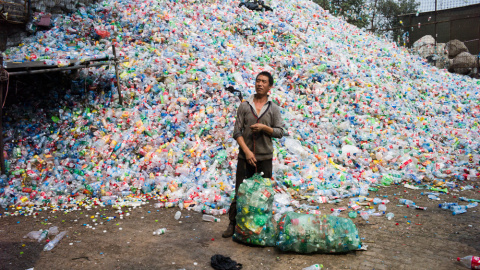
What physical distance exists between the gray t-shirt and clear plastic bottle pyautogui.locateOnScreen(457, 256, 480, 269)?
202 centimetres

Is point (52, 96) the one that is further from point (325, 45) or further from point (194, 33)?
point (325, 45)

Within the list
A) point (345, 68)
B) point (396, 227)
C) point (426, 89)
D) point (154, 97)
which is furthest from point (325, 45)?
point (396, 227)

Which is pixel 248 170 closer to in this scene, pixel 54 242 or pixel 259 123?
pixel 259 123

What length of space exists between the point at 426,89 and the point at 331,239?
9655 mm

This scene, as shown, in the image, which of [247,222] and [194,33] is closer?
[247,222]

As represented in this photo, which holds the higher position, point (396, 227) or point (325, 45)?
point (325, 45)

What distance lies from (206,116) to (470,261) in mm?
5141

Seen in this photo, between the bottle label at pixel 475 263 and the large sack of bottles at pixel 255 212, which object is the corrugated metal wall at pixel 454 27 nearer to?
the bottle label at pixel 475 263

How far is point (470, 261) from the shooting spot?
3020 millimetres

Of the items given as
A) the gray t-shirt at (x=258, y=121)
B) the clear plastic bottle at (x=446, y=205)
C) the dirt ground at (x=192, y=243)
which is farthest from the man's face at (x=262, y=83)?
the clear plastic bottle at (x=446, y=205)

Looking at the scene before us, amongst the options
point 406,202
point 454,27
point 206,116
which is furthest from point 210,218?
point 454,27

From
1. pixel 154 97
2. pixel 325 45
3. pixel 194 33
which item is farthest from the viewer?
pixel 325 45

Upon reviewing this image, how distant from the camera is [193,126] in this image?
683 centimetres

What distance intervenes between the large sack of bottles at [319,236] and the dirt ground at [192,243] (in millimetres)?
87
